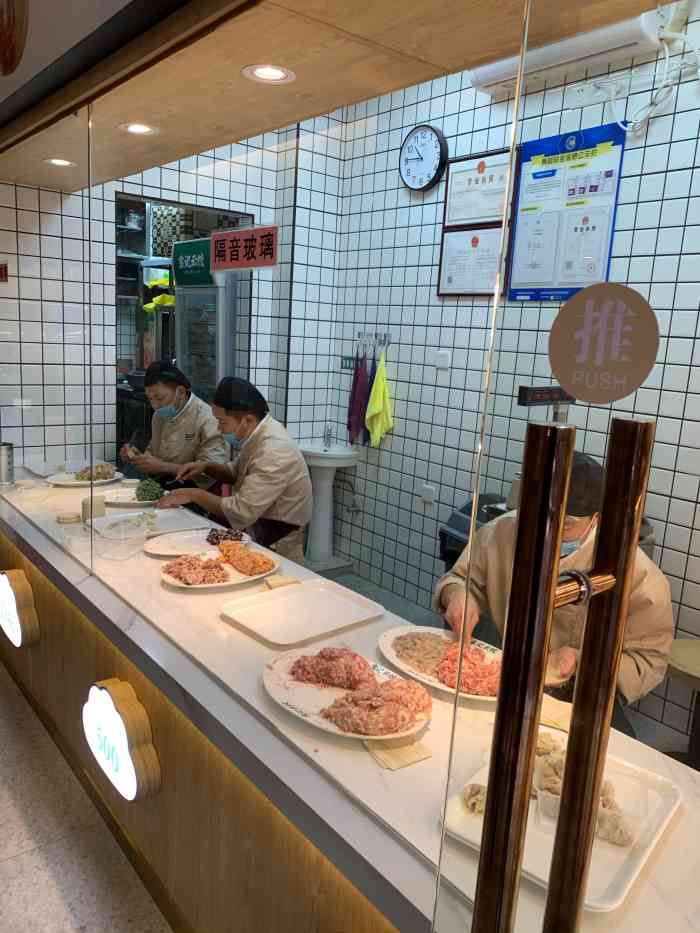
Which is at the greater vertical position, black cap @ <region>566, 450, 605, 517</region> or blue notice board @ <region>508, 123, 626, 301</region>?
blue notice board @ <region>508, 123, 626, 301</region>

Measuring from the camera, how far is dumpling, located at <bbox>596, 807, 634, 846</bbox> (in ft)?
2.87

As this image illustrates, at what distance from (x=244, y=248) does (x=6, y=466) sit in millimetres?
1869

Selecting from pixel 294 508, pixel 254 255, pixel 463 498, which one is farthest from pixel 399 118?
pixel 294 508

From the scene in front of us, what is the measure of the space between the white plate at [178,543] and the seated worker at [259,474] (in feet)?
0.28

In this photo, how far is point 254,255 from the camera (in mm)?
1871

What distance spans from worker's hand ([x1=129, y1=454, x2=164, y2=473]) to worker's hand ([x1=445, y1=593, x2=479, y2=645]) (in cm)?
133

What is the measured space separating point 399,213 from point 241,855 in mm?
1419

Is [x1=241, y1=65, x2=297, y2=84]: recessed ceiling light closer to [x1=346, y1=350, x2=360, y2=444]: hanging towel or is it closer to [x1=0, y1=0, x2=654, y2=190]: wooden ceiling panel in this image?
[x1=0, y1=0, x2=654, y2=190]: wooden ceiling panel

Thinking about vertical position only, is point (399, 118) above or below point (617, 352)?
above

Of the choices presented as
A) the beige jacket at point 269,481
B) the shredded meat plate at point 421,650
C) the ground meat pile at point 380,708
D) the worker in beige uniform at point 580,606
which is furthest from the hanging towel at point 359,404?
the worker in beige uniform at point 580,606

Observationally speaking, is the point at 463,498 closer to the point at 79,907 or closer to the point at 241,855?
the point at 241,855

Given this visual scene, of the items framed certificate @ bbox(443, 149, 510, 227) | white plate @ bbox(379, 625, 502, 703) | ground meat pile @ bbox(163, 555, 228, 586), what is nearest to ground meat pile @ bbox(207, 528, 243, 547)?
ground meat pile @ bbox(163, 555, 228, 586)

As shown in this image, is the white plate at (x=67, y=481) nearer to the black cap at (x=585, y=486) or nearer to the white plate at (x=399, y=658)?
the white plate at (x=399, y=658)

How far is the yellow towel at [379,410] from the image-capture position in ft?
5.27
